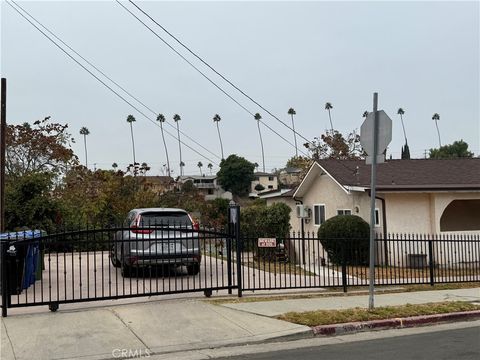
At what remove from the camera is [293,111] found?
260 feet

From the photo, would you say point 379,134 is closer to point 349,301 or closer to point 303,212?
point 349,301

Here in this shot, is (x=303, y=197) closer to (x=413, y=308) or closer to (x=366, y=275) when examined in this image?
(x=366, y=275)

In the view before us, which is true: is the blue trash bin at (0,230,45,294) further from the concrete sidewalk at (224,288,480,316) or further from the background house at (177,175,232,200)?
the background house at (177,175,232,200)

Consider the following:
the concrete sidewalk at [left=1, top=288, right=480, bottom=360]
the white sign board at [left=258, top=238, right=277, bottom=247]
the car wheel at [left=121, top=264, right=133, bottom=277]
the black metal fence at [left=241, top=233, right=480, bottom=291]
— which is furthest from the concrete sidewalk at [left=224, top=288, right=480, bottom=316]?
the car wheel at [left=121, top=264, right=133, bottom=277]

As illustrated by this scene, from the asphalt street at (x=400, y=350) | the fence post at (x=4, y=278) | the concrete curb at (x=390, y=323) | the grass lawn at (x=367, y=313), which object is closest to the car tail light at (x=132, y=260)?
the fence post at (x=4, y=278)

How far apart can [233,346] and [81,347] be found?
2.05m

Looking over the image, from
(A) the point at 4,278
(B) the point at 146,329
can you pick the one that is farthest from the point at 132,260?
(B) the point at 146,329

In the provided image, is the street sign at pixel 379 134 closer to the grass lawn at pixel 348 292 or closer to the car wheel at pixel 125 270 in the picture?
the grass lawn at pixel 348 292

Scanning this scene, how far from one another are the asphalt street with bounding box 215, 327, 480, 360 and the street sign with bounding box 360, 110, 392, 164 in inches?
120

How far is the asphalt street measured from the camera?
6.66m

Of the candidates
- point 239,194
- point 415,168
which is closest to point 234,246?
point 415,168

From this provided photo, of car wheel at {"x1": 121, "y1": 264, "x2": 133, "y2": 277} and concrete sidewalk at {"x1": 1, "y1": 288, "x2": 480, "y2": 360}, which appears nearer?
concrete sidewalk at {"x1": 1, "y1": 288, "x2": 480, "y2": 360}

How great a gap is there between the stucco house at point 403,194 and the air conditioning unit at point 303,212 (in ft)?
0.21

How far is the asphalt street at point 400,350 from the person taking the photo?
6.66 metres
